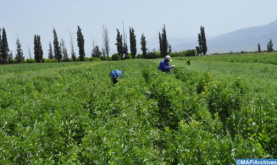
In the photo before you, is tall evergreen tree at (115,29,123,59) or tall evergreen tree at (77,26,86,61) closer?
tall evergreen tree at (77,26,86,61)

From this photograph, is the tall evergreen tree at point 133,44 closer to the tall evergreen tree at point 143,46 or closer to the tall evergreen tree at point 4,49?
the tall evergreen tree at point 143,46

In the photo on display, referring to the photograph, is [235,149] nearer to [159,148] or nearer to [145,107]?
[159,148]

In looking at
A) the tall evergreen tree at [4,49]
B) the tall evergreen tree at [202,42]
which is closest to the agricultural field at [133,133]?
the tall evergreen tree at [4,49]

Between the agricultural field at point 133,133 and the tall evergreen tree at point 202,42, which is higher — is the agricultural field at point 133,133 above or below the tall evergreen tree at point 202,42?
below

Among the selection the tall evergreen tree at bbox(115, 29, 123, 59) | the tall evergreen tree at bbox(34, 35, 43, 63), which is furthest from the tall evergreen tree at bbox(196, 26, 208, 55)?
the tall evergreen tree at bbox(34, 35, 43, 63)

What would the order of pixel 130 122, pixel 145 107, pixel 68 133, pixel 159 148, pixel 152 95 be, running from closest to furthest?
pixel 68 133 < pixel 130 122 < pixel 159 148 < pixel 145 107 < pixel 152 95

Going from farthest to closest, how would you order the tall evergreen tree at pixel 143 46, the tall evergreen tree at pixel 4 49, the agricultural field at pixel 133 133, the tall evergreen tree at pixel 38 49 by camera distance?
the tall evergreen tree at pixel 143 46
the tall evergreen tree at pixel 38 49
the tall evergreen tree at pixel 4 49
the agricultural field at pixel 133 133

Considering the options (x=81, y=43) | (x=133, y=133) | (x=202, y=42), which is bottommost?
(x=133, y=133)

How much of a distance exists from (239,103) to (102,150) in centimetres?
528

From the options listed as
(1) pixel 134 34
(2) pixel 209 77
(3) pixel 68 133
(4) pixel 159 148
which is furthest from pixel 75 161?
(1) pixel 134 34

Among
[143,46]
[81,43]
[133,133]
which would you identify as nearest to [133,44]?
[143,46]

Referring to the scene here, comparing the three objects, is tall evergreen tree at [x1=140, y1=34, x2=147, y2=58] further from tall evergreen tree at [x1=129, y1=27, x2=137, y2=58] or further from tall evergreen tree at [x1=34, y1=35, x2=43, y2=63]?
tall evergreen tree at [x1=34, y1=35, x2=43, y2=63]

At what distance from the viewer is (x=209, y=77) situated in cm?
1138

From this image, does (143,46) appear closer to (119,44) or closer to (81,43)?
(119,44)
